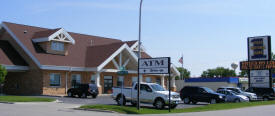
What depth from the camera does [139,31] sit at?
22047mm

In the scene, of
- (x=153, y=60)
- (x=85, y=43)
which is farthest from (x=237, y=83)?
(x=153, y=60)

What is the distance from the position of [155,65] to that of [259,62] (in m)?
22.1

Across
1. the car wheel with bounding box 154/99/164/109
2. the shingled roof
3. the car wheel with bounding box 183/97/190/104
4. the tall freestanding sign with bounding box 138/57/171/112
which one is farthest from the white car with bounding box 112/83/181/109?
the shingled roof

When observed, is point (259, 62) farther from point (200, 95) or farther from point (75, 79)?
point (75, 79)

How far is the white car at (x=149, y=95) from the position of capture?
79.9 ft

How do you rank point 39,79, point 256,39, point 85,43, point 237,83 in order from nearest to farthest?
point 39,79, point 256,39, point 85,43, point 237,83

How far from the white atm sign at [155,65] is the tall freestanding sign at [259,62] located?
21.8 meters

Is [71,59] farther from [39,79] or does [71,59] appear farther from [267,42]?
[267,42]

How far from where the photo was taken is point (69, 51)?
4334 cm

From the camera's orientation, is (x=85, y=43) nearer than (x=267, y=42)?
No

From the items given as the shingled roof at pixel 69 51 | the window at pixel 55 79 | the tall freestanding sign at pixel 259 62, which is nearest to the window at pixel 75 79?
the shingled roof at pixel 69 51

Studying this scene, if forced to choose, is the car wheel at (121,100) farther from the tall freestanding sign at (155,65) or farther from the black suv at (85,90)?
the black suv at (85,90)

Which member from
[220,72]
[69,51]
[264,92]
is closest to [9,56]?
[69,51]

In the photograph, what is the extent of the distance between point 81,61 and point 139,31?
2129cm
